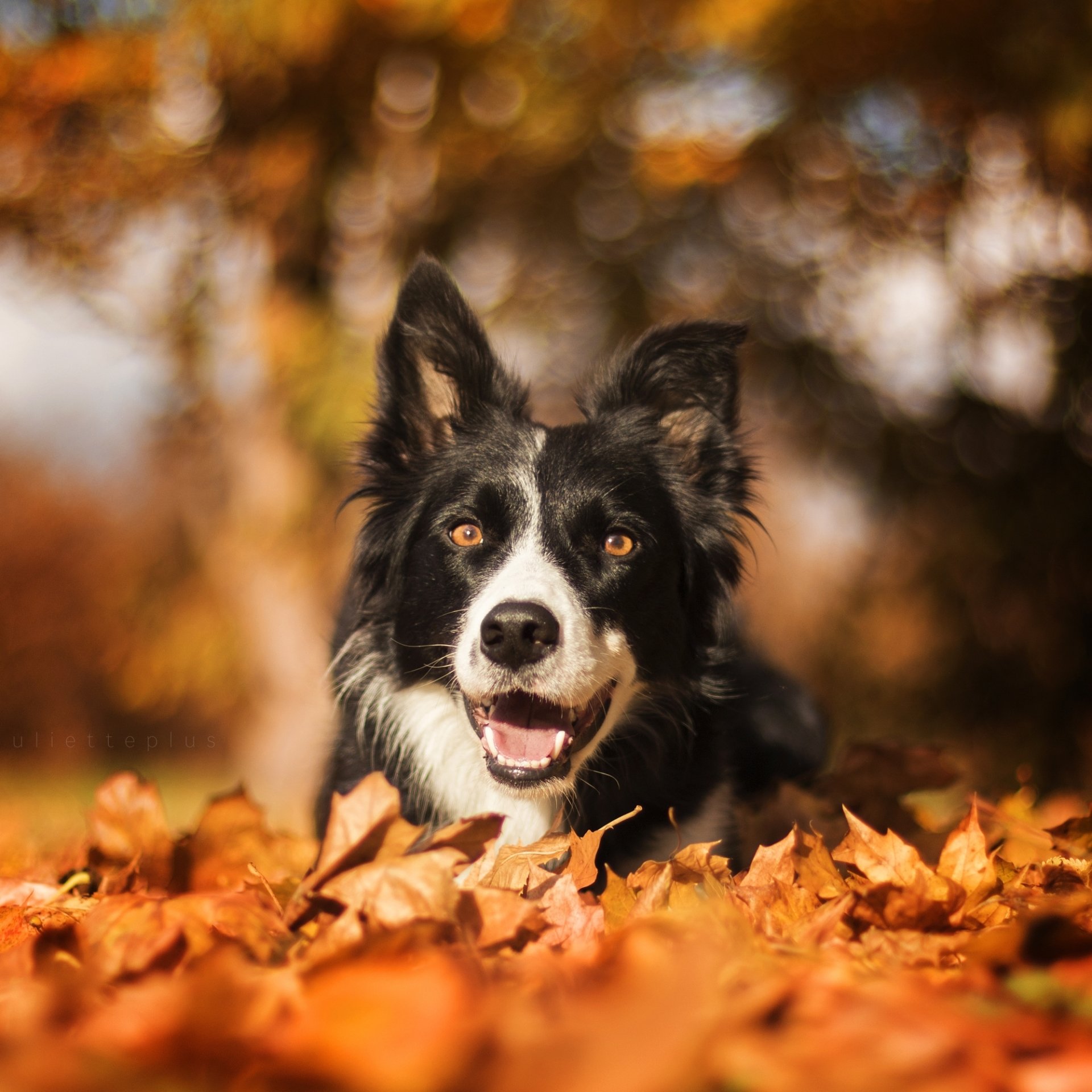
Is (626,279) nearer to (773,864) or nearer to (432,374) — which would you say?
(432,374)

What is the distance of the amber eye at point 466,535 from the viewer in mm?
2980

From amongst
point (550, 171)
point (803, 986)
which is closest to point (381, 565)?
point (803, 986)

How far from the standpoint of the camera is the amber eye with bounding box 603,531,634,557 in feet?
9.65

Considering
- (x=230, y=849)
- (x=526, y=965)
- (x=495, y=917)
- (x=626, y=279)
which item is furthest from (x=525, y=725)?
(x=626, y=279)

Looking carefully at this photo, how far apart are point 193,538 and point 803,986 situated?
11.5m

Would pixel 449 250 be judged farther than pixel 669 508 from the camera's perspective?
Yes

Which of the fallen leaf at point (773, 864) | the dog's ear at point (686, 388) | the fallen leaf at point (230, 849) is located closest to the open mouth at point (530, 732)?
the fallen leaf at point (230, 849)

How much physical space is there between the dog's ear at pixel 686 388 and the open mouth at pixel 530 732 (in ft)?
3.34

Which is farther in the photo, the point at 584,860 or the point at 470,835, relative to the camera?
the point at 584,860

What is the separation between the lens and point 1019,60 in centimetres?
664

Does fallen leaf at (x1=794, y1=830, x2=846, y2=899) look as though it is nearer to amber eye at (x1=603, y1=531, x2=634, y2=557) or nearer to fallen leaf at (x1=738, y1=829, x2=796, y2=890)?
fallen leaf at (x1=738, y1=829, x2=796, y2=890)

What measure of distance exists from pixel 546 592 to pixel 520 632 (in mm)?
162

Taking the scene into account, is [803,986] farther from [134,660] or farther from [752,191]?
[134,660]

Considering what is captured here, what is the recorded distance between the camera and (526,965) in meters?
1.35
